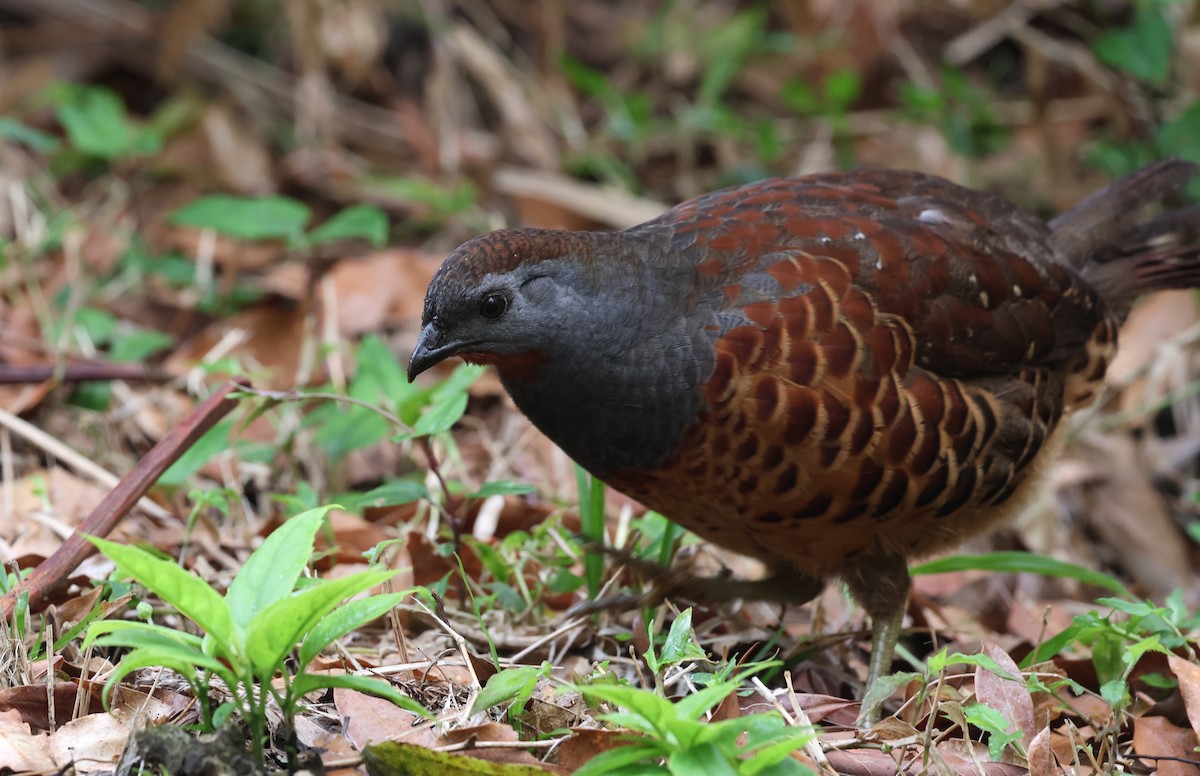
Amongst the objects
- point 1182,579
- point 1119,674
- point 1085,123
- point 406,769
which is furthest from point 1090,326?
point 1085,123

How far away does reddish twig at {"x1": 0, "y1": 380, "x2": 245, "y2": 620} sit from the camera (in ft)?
10.4

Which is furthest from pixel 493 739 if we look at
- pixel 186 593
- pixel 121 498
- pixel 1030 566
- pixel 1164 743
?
pixel 1030 566

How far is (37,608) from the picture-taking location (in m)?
3.34

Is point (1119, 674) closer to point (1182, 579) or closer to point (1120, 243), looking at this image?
point (1120, 243)

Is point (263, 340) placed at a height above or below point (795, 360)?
below

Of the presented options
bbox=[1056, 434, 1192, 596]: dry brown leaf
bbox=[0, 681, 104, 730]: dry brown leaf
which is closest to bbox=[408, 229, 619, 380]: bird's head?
bbox=[0, 681, 104, 730]: dry brown leaf

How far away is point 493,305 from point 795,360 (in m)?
0.75

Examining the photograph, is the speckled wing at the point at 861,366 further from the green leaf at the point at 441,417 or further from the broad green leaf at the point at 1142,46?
the broad green leaf at the point at 1142,46

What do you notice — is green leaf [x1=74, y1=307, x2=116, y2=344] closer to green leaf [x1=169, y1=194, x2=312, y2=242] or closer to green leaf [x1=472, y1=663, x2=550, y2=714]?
green leaf [x1=169, y1=194, x2=312, y2=242]

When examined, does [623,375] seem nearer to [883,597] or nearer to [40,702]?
[883,597]

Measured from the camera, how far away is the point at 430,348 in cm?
327

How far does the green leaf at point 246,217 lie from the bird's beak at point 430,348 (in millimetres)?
2161

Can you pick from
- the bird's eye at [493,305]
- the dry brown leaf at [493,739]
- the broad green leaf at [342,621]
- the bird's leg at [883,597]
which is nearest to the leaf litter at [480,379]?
the dry brown leaf at [493,739]

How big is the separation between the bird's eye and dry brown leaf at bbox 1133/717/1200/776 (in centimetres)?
183
